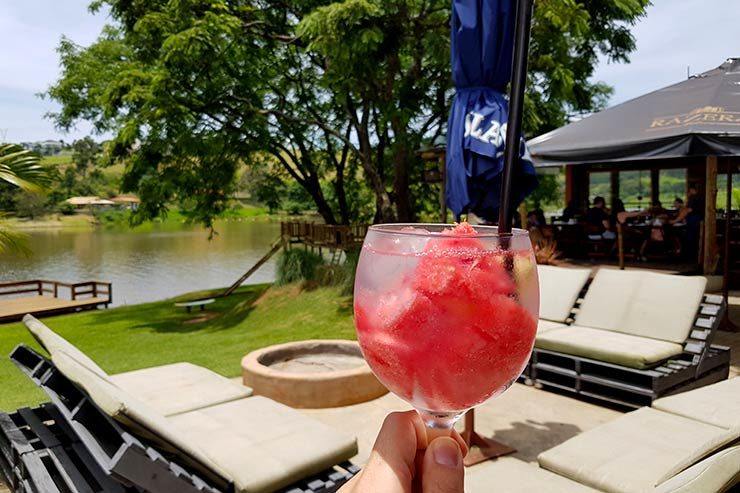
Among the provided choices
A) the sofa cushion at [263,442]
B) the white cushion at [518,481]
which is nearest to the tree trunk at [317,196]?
the sofa cushion at [263,442]

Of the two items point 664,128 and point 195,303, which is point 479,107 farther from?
point 195,303

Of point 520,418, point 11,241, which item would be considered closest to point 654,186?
point 520,418

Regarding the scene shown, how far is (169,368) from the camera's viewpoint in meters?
4.52

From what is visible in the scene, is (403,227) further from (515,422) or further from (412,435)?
(515,422)

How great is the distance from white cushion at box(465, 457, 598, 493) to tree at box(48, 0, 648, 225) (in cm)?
689

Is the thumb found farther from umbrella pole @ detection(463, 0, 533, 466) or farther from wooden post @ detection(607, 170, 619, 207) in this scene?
wooden post @ detection(607, 170, 619, 207)

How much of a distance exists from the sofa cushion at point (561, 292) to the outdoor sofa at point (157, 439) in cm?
315

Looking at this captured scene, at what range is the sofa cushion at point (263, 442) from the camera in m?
2.65

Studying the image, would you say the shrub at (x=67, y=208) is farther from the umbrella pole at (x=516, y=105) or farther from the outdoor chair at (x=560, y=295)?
the umbrella pole at (x=516, y=105)

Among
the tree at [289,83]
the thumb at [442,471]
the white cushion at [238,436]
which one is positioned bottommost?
the white cushion at [238,436]

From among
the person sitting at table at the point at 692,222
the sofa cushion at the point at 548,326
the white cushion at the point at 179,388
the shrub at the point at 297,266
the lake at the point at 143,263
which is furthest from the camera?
the lake at the point at 143,263

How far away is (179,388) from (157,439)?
65.4 inches

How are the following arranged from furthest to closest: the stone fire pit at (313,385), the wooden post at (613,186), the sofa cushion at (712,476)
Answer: the wooden post at (613,186) → the stone fire pit at (313,385) → the sofa cushion at (712,476)

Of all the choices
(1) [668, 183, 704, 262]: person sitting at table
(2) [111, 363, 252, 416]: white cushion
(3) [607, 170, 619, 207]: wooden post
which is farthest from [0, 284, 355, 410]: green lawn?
(3) [607, 170, 619, 207]: wooden post
